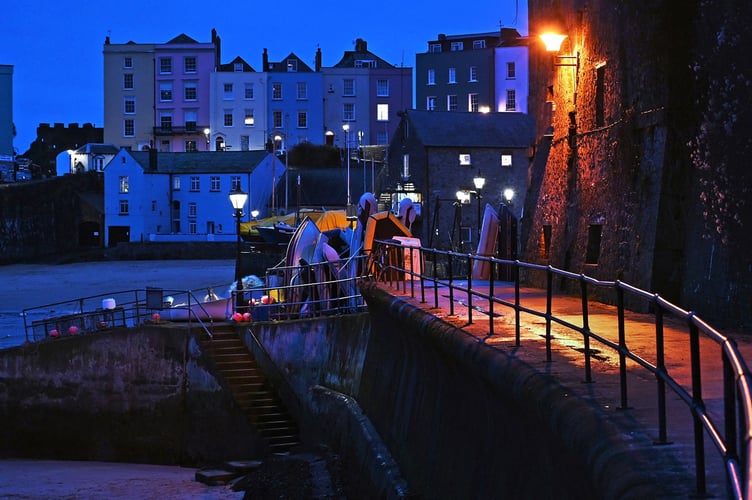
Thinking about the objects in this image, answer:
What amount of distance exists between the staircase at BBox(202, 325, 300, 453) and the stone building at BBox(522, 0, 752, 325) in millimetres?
6149

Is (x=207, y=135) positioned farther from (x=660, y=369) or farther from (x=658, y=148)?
(x=660, y=369)

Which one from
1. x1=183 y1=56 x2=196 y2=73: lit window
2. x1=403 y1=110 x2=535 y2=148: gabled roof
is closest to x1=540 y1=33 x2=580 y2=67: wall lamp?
x1=403 y1=110 x2=535 y2=148: gabled roof

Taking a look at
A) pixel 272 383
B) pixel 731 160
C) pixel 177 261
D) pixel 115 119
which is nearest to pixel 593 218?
pixel 731 160

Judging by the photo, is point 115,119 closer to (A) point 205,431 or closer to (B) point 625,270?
(A) point 205,431

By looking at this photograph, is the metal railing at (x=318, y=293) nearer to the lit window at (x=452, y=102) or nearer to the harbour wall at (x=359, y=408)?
the harbour wall at (x=359, y=408)

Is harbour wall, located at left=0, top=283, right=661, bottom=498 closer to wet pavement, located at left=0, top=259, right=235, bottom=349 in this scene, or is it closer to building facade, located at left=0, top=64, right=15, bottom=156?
wet pavement, located at left=0, top=259, right=235, bottom=349

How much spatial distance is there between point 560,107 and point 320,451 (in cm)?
723

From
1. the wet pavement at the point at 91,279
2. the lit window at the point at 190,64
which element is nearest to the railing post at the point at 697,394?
the wet pavement at the point at 91,279

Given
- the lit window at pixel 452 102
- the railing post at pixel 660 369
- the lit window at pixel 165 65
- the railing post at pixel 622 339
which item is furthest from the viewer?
the lit window at pixel 165 65

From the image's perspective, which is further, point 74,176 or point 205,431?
point 74,176

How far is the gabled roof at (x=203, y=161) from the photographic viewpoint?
80062 millimetres

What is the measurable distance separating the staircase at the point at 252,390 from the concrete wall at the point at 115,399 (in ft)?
0.97

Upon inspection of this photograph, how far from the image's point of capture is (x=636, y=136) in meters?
14.4

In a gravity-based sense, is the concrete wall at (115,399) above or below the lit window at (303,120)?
below
